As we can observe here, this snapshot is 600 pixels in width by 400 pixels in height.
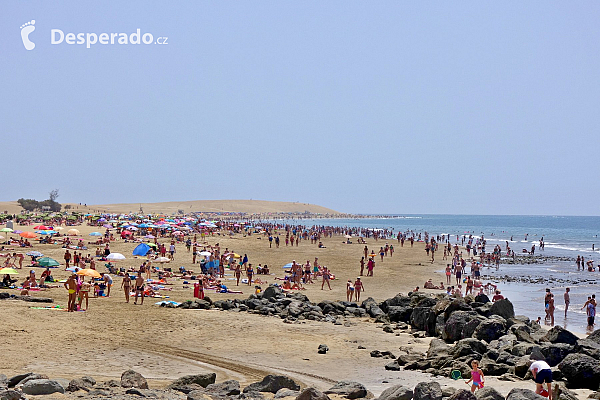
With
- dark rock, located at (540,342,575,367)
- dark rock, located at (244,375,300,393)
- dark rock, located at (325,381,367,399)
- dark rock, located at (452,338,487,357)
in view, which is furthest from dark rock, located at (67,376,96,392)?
dark rock, located at (540,342,575,367)

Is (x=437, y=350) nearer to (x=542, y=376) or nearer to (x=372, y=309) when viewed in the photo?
(x=542, y=376)

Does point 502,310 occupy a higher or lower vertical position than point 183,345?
higher

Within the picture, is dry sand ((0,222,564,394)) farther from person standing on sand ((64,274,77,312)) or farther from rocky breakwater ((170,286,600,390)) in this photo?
rocky breakwater ((170,286,600,390))

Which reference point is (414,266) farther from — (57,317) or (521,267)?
(57,317)

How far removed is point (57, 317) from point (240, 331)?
532cm

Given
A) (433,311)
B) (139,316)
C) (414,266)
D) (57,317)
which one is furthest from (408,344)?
(414,266)

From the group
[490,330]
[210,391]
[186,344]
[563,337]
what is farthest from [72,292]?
[563,337]

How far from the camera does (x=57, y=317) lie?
16.0 m

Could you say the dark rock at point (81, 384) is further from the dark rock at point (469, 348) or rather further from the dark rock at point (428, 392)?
the dark rock at point (469, 348)

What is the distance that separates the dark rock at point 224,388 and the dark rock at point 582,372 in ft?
22.4

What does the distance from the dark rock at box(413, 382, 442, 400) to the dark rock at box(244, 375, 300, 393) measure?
2423 mm

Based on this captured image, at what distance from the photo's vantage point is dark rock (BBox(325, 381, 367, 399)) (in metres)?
9.98

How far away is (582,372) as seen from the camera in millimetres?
11352

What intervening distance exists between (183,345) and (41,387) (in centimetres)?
583
